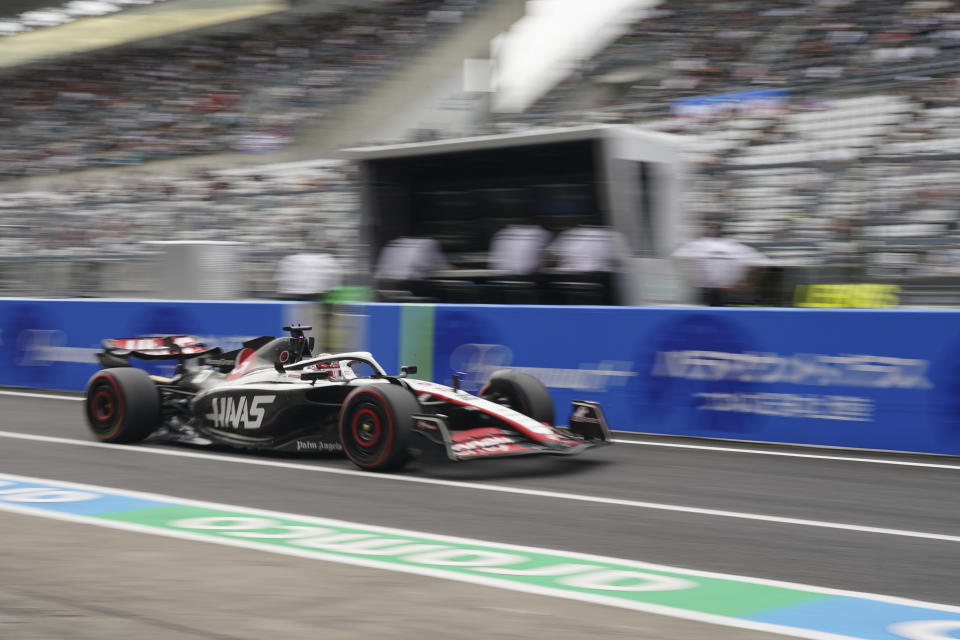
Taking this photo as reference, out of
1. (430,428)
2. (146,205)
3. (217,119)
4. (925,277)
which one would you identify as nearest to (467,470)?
(430,428)

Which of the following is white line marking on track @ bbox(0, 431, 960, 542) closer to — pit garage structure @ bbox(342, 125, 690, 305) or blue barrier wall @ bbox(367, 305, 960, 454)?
blue barrier wall @ bbox(367, 305, 960, 454)

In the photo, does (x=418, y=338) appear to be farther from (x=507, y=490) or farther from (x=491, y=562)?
(x=491, y=562)

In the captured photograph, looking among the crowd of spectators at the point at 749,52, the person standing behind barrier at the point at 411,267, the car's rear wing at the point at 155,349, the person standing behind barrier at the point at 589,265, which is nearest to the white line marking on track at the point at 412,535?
the car's rear wing at the point at 155,349

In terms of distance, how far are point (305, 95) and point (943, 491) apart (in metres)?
17.9

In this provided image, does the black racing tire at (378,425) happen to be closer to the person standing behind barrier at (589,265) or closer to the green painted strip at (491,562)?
the green painted strip at (491,562)

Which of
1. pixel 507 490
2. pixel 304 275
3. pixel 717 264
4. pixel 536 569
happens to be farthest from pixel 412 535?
pixel 304 275

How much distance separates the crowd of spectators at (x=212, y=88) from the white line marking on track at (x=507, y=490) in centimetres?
1358

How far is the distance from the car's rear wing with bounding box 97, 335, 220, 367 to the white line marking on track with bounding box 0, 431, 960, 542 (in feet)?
2.52

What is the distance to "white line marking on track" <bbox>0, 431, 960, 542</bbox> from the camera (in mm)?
6137

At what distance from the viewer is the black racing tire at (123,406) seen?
9.24 metres

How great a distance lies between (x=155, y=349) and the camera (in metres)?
9.68

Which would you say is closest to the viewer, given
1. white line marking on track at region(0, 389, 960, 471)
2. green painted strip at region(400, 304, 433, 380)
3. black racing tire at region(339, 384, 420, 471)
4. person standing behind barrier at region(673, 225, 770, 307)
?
black racing tire at region(339, 384, 420, 471)

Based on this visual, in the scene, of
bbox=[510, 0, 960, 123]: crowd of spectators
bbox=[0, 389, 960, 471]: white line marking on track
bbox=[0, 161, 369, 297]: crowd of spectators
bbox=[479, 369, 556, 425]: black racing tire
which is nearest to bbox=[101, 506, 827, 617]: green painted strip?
bbox=[479, 369, 556, 425]: black racing tire

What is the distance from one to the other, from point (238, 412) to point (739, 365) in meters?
4.06
